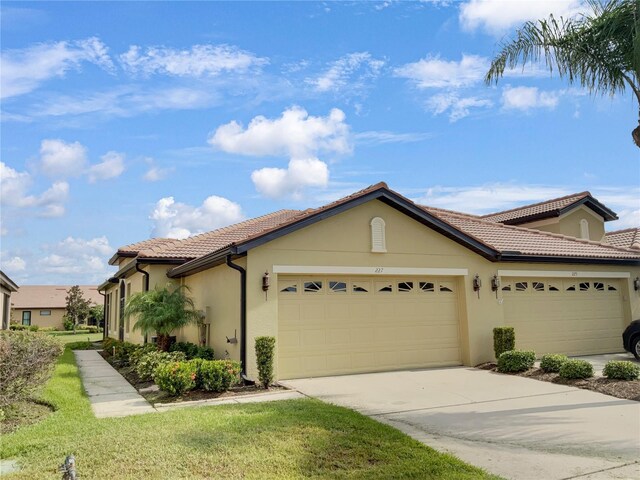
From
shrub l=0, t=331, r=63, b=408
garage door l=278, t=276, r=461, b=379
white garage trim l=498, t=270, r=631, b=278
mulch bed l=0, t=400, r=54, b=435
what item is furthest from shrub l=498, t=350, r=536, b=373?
shrub l=0, t=331, r=63, b=408

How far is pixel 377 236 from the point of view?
12.4 m

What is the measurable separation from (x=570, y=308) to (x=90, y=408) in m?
13.6

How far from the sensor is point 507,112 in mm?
14078

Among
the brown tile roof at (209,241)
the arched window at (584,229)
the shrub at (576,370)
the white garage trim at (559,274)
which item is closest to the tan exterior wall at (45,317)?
the brown tile roof at (209,241)

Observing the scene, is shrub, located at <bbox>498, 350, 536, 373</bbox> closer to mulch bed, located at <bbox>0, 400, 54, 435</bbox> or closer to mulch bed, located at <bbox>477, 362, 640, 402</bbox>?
mulch bed, located at <bbox>477, 362, 640, 402</bbox>

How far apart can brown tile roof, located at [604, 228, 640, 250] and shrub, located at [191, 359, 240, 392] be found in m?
18.0

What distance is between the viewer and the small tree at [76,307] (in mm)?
45438

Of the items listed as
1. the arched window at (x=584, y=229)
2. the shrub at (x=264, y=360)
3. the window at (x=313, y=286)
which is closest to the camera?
the shrub at (x=264, y=360)

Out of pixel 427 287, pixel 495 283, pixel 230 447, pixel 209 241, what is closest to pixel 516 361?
pixel 495 283

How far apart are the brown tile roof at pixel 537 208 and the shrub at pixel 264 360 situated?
16.0m

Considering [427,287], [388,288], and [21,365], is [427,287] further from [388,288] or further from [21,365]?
[21,365]

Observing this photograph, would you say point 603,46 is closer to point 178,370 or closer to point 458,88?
point 458,88

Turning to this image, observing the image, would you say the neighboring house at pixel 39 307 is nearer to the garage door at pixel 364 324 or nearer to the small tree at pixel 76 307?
the small tree at pixel 76 307

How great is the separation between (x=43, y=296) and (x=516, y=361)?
174 feet
